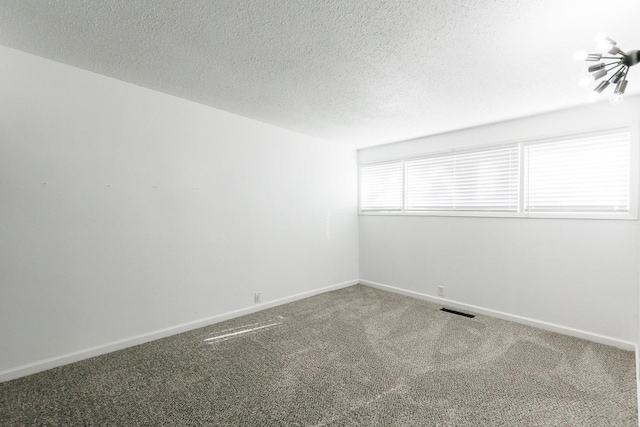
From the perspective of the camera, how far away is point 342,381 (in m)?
2.13

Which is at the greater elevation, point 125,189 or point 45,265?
point 125,189

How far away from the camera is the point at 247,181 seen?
3529mm

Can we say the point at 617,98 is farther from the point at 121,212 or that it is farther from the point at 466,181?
the point at 121,212

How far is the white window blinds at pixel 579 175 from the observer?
2727mm

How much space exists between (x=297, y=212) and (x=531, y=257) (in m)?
2.95

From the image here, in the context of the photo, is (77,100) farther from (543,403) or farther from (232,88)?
(543,403)

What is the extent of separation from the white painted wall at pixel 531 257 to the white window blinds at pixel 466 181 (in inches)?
6.3

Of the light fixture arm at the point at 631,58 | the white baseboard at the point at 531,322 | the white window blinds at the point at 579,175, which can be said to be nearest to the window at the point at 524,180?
the white window blinds at the point at 579,175

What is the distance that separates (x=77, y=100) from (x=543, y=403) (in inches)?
168

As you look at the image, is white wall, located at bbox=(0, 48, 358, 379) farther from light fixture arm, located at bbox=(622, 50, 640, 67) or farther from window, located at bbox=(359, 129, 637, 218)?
light fixture arm, located at bbox=(622, 50, 640, 67)

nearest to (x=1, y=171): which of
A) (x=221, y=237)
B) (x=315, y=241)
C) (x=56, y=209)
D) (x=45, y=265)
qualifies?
(x=56, y=209)

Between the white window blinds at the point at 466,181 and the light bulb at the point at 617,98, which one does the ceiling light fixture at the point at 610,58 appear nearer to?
the light bulb at the point at 617,98

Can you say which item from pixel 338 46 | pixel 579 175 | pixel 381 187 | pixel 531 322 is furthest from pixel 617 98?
pixel 381 187

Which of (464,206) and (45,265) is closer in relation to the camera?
(45,265)
